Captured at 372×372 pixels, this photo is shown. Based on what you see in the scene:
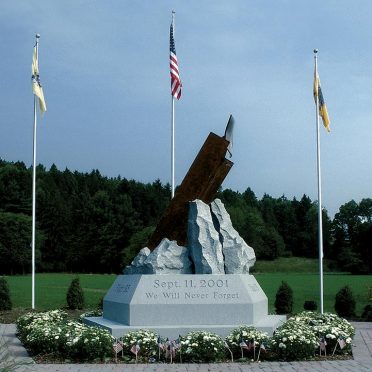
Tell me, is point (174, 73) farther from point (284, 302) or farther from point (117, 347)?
point (117, 347)

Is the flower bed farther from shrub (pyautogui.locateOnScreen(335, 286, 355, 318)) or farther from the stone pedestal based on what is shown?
shrub (pyautogui.locateOnScreen(335, 286, 355, 318))

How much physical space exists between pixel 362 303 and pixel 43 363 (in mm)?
26203

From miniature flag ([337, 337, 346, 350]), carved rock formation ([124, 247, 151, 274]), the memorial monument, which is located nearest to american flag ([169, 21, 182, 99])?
the memorial monument

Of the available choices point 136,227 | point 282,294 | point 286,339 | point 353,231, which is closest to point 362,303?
point 282,294

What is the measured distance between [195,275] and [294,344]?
10.3 ft

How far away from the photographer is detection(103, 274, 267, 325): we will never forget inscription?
48.3 ft

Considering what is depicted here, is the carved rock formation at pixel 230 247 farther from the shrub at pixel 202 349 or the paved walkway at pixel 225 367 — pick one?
the paved walkway at pixel 225 367

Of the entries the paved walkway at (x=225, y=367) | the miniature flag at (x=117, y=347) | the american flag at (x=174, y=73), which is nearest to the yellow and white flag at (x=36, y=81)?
the american flag at (x=174, y=73)

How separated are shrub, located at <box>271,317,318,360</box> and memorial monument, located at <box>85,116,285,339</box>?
1.22 meters

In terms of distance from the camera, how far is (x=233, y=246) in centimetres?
1608

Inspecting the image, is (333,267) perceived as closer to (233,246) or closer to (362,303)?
(362,303)

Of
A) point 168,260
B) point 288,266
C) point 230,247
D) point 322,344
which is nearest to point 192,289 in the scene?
point 168,260

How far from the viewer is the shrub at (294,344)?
12.9 metres

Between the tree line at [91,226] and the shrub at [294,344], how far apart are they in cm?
5148
